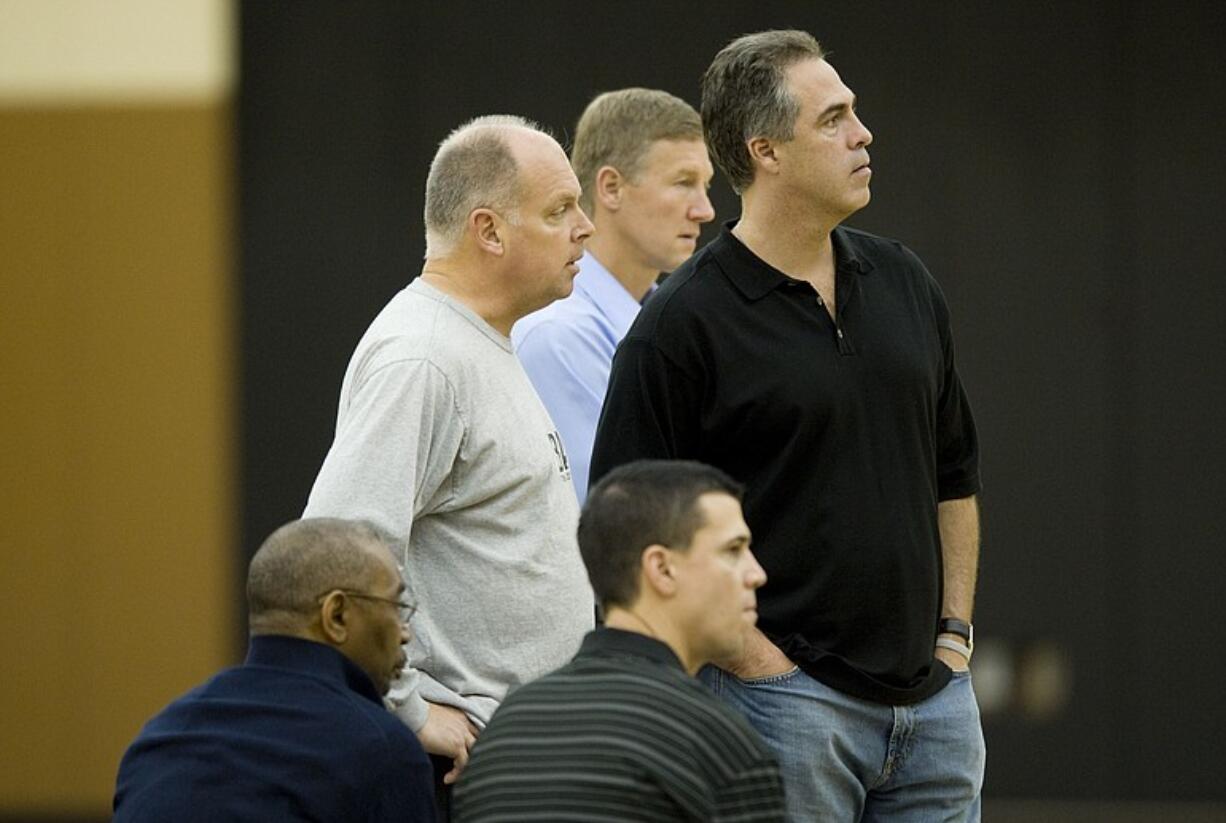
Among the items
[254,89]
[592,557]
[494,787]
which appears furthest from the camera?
[254,89]

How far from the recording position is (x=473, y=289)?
3102 mm

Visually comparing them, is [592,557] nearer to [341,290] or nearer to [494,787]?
[494,787]

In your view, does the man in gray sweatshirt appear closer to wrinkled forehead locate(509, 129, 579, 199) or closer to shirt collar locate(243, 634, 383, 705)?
wrinkled forehead locate(509, 129, 579, 199)

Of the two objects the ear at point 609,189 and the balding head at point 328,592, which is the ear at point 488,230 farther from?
the ear at point 609,189

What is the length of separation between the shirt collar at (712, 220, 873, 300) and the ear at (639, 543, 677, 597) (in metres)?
0.64

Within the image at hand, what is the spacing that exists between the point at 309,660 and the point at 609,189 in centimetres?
167

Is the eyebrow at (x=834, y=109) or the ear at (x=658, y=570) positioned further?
the eyebrow at (x=834, y=109)

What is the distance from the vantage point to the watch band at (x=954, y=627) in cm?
319

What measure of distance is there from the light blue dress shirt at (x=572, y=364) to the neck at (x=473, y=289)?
361mm

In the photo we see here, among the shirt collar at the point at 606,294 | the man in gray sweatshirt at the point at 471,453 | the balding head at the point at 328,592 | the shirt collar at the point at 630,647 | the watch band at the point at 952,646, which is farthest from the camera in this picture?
the shirt collar at the point at 606,294

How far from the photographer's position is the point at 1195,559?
21.2ft

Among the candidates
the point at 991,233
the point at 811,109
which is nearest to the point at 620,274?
the point at 811,109

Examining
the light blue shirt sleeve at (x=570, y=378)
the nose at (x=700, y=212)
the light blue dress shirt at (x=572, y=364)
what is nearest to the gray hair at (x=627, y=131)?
the nose at (x=700, y=212)

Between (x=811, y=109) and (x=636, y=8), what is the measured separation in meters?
3.70
